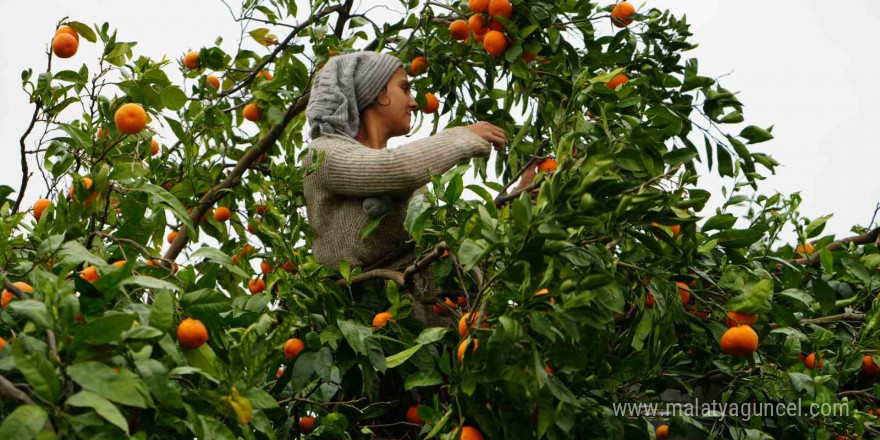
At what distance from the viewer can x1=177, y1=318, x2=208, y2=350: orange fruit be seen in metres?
1.52

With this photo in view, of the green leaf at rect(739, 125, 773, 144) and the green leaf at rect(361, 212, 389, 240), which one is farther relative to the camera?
the green leaf at rect(739, 125, 773, 144)

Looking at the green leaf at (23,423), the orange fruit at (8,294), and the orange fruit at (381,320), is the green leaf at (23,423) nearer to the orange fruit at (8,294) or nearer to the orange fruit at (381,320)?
the orange fruit at (8,294)

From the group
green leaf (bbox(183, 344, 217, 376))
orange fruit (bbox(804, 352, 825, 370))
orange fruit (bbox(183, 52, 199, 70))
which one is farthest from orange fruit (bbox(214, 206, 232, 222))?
orange fruit (bbox(804, 352, 825, 370))

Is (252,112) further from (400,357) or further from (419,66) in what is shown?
(400,357)

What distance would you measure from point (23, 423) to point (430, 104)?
1.78 m

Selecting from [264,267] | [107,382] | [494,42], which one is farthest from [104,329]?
[264,267]

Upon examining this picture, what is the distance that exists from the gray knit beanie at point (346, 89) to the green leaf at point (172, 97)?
295 millimetres

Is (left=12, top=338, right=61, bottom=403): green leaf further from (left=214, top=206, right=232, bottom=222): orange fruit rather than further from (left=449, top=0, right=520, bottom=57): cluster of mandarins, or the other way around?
(left=214, top=206, right=232, bottom=222): orange fruit

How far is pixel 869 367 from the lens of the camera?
234cm

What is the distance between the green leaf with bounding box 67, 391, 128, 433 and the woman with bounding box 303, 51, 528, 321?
1.00 meters

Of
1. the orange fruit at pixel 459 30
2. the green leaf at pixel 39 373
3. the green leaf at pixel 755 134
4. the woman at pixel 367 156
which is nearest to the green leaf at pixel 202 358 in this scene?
the green leaf at pixel 39 373

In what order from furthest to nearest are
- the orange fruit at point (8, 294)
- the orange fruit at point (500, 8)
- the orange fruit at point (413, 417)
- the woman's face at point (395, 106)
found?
1. the woman's face at point (395, 106)
2. the orange fruit at point (500, 8)
3. the orange fruit at point (413, 417)
4. the orange fruit at point (8, 294)

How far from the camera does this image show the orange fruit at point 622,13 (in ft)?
8.87

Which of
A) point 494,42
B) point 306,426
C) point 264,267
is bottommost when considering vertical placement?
point 306,426
